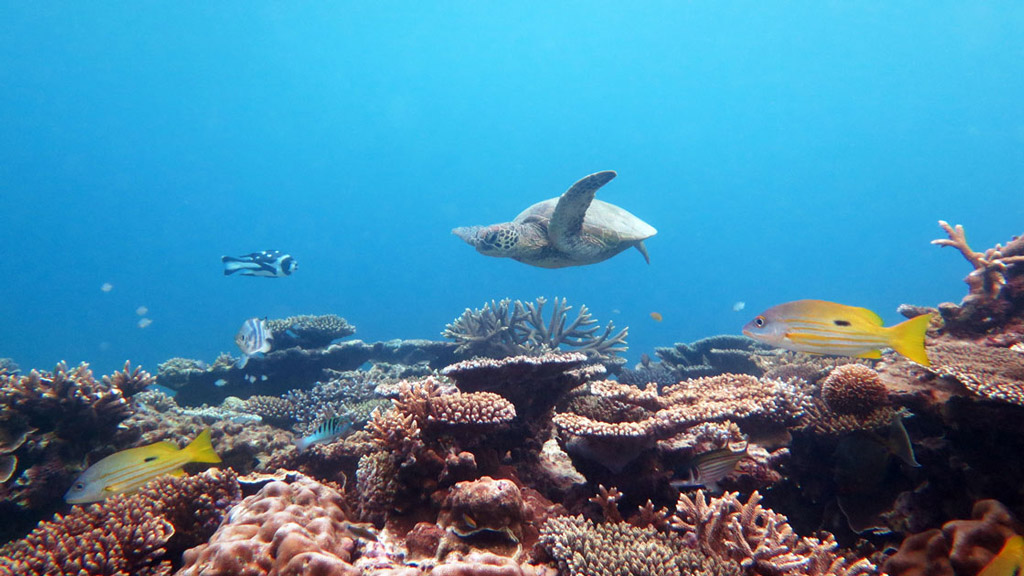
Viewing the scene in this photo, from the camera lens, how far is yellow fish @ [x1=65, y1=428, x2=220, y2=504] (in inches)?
125

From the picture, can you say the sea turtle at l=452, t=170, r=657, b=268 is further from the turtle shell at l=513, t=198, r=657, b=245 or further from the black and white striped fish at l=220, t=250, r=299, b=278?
the black and white striped fish at l=220, t=250, r=299, b=278

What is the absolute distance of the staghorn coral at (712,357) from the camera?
Result: 8195 mm

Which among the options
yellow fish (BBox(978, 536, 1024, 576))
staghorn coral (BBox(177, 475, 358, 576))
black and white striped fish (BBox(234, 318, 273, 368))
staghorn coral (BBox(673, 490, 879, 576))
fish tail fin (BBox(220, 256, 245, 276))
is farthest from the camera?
fish tail fin (BBox(220, 256, 245, 276))

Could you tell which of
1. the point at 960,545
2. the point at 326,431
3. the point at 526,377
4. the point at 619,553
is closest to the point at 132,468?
the point at 326,431

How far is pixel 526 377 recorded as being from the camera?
3463 mm

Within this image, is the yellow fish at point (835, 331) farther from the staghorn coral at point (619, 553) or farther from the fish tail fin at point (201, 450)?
the fish tail fin at point (201, 450)

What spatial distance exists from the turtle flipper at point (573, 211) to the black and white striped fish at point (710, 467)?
4.18m

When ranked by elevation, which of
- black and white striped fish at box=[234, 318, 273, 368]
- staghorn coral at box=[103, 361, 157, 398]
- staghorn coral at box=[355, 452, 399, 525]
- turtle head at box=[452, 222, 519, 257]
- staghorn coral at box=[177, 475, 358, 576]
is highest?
turtle head at box=[452, 222, 519, 257]

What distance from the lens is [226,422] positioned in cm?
539

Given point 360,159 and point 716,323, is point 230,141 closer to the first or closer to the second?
point 360,159

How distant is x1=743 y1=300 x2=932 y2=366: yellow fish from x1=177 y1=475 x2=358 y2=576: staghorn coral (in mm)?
2830

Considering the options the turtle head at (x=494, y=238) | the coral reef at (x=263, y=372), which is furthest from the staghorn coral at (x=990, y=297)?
the coral reef at (x=263, y=372)

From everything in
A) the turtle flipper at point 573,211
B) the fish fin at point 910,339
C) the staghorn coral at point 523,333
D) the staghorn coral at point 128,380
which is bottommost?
the fish fin at point 910,339

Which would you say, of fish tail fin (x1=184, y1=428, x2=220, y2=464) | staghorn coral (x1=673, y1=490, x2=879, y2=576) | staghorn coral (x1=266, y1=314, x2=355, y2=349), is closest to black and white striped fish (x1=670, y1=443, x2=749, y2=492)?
staghorn coral (x1=673, y1=490, x2=879, y2=576)
